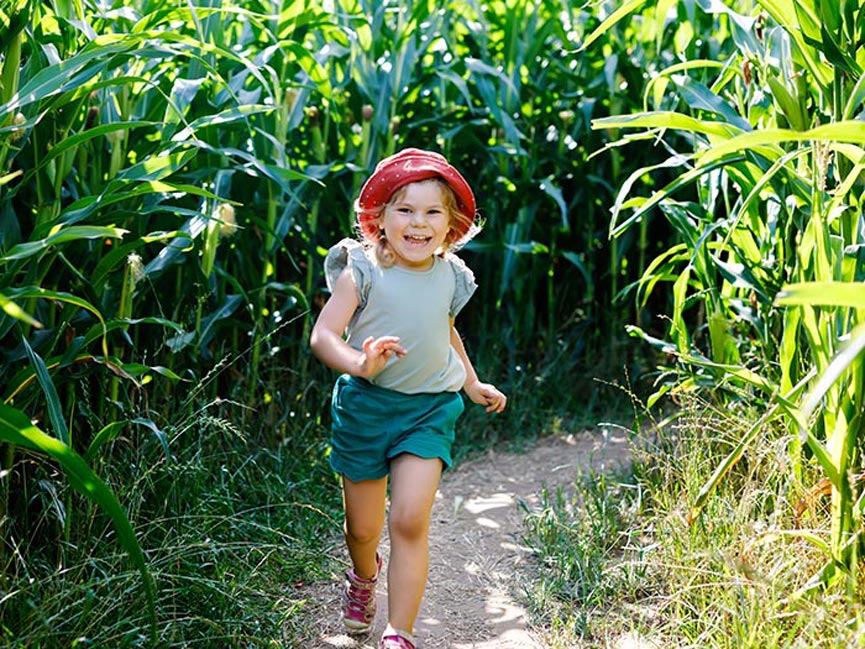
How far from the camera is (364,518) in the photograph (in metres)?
2.81

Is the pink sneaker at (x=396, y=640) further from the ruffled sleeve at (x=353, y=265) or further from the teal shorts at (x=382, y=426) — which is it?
the ruffled sleeve at (x=353, y=265)

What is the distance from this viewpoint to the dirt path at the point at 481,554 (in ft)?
9.55

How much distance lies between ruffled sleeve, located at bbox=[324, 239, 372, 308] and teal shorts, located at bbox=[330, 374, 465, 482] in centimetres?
23

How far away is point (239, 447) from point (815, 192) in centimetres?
192

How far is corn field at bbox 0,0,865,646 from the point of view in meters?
2.50

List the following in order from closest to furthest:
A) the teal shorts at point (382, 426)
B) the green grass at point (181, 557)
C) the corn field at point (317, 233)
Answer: the green grass at point (181, 557), the corn field at point (317, 233), the teal shorts at point (382, 426)

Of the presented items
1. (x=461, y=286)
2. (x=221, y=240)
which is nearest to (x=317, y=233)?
(x=221, y=240)

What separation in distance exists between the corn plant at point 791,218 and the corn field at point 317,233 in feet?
0.03

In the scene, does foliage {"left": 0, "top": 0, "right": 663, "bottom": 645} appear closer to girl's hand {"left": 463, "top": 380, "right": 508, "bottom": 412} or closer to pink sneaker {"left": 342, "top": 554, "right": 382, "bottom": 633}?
pink sneaker {"left": 342, "top": 554, "right": 382, "bottom": 633}

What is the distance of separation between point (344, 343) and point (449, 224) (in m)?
0.42

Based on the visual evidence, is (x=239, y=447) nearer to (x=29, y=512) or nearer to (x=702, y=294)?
(x=29, y=512)

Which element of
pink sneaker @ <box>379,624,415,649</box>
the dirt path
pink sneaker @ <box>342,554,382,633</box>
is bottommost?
the dirt path

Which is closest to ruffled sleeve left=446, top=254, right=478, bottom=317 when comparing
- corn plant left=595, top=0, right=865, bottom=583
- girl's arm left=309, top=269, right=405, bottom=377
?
girl's arm left=309, top=269, right=405, bottom=377

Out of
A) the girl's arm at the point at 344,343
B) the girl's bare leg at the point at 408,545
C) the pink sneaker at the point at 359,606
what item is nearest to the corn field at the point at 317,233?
the pink sneaker at the point at 359,606
